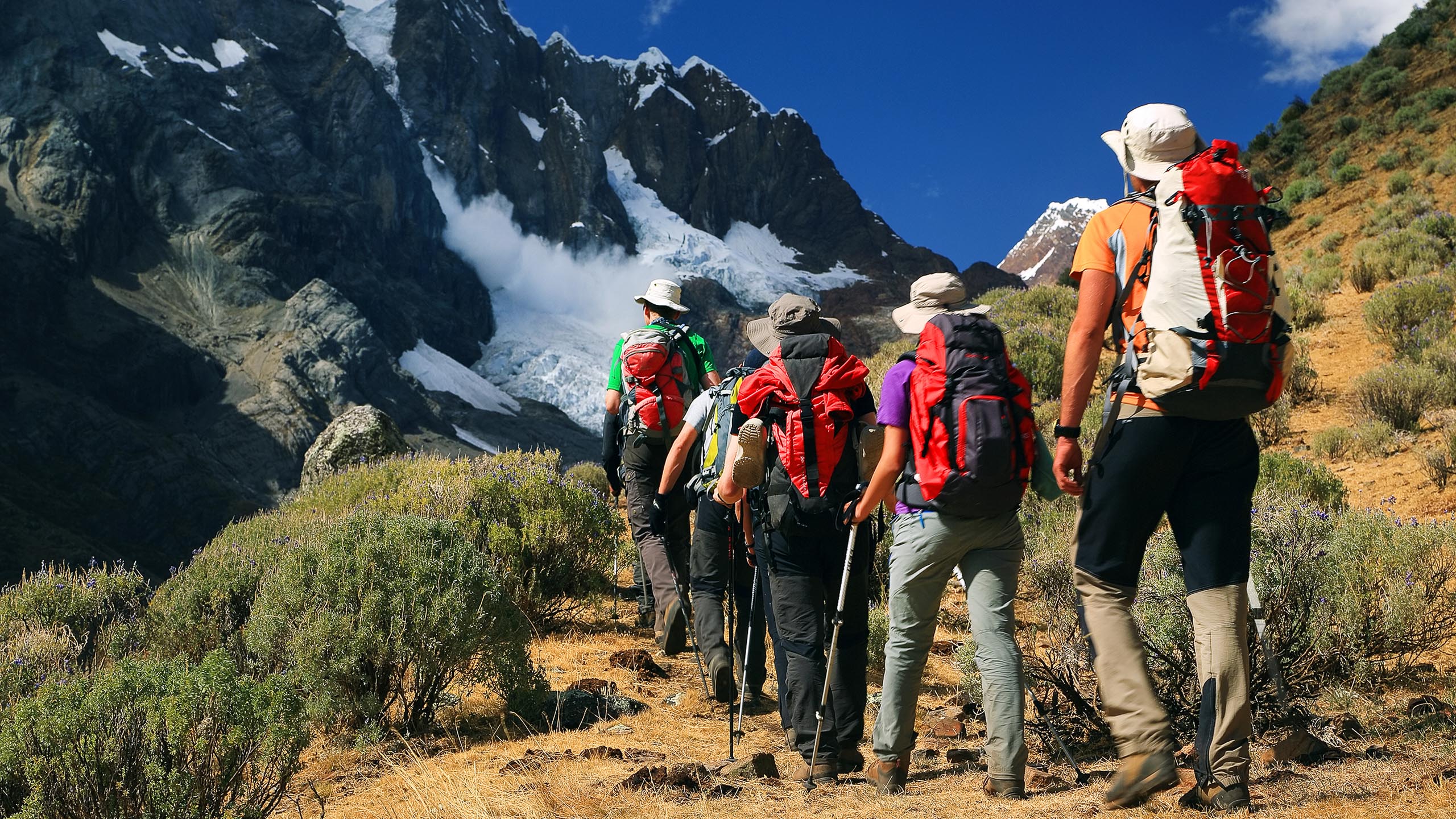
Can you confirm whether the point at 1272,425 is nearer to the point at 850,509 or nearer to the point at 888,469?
the point at 850,509

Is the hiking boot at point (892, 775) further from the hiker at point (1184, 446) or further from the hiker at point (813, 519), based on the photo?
the hiker at point (1184, 446)

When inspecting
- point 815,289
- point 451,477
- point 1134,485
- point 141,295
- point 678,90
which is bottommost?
point 1134,485

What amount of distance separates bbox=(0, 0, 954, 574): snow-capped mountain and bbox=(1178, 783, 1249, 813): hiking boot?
57.0 meters

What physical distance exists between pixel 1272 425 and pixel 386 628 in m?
7.65

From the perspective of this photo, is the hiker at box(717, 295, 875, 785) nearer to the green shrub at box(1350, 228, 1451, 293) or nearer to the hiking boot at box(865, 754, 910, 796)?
the hiking boot at box(865, 754, 910, 796)

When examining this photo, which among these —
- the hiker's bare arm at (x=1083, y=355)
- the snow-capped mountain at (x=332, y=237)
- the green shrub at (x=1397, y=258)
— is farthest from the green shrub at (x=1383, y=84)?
the snow-capped mountain at (x=332, y=237)

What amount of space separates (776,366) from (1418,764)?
2321mm

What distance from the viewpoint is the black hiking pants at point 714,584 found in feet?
16.2

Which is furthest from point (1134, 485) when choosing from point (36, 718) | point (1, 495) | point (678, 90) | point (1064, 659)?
point (678, 90)

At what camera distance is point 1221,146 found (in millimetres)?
2736

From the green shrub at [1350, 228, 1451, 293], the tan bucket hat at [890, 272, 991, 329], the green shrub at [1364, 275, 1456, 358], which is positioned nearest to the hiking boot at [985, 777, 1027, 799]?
the tan bucket hat at [890, 272, 991, 329]

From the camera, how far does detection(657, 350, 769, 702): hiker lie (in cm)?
480

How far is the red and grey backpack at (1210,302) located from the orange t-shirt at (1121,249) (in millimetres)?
31

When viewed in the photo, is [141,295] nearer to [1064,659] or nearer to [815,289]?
[815,289]
